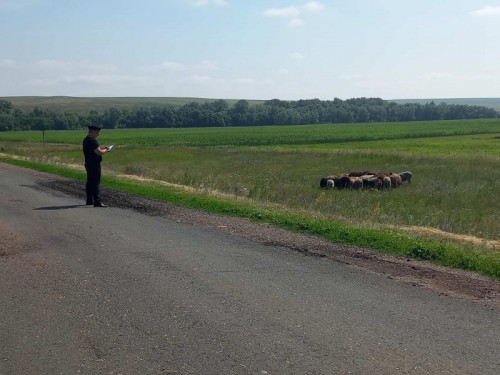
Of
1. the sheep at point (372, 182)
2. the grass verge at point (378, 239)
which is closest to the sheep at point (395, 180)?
the sheep at point (372, 182)

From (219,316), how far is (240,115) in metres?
140

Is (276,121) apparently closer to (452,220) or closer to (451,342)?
(452,220)

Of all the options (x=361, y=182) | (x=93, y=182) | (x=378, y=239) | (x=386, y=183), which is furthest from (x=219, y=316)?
(x=386, y=183)

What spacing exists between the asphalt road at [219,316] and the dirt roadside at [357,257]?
307mm

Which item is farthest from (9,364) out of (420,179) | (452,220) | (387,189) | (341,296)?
(420,179)

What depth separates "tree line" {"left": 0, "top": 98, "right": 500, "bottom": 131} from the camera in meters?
125

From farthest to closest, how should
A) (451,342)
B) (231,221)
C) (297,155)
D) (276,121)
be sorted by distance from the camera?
(276,121)
(297,155)
(231,221)
(451,342)

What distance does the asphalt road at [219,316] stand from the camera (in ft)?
18.4

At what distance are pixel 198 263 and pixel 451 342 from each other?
4149 mm

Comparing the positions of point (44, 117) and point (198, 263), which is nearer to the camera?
point (198, 263)

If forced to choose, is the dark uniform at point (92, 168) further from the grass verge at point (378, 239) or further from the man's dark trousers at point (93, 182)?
the grass verge at point (378, 239)

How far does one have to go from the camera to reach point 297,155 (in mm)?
50562

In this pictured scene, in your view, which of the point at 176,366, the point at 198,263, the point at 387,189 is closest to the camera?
the point at 176,366

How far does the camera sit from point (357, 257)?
9812 mm
